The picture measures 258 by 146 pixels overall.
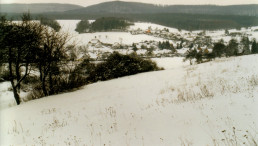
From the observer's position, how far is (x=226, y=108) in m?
5.91

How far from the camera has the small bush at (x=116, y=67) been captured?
1082 inches

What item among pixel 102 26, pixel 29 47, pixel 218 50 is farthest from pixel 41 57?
pixel 102 26

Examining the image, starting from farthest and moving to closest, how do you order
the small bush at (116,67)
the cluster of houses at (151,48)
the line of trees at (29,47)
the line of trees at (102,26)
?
the line of trees at (102,26) < the cluster of houses at (151,48) < the small bush at (116,67) < the line of trees at (29,47)

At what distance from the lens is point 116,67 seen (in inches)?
1099

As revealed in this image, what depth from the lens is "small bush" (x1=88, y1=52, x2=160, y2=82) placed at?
27484mm

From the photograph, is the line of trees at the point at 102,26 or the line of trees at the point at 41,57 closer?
the line of trees at the point at 41,57

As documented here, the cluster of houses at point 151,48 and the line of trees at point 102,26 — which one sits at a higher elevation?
the line of trees at point 102,26

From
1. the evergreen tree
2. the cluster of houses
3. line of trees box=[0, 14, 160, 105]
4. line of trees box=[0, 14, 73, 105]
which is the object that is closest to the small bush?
line of trees box=[0, 14, 160, 105]

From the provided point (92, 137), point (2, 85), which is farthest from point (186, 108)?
point (2, 85)

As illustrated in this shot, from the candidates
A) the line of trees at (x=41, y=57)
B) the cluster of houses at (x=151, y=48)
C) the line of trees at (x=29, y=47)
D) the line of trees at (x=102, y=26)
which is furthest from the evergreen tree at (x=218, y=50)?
the line of trees at (x=102, y=26)

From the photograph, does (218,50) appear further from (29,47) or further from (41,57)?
(29,47)

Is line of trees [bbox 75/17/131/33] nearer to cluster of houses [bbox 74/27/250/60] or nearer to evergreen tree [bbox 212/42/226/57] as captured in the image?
cluster of houses [bbox 74/27/250/60]

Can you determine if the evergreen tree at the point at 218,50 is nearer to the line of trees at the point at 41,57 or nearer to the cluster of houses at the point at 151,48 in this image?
the cluster of houses at the point at 151,48

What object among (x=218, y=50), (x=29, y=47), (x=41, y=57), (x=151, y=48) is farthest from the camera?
(x=151, y=48)
